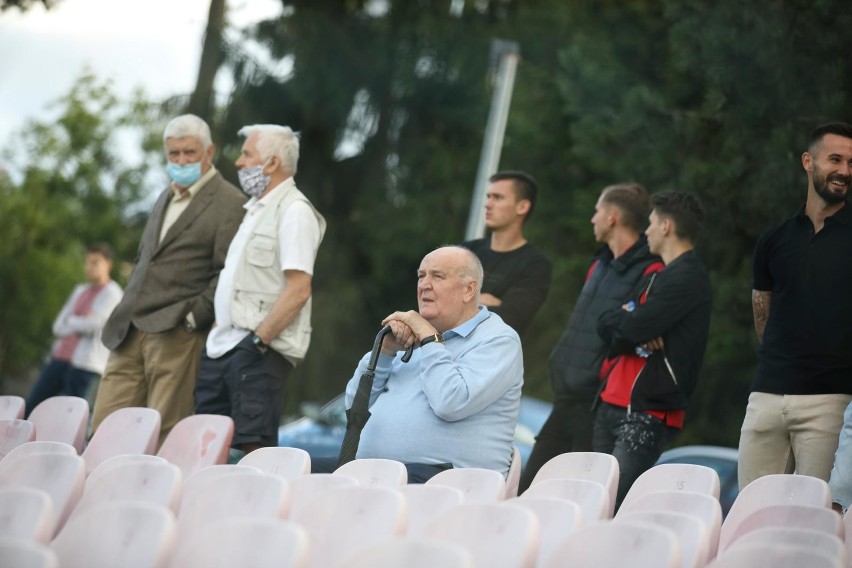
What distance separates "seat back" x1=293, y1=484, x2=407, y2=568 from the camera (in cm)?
370

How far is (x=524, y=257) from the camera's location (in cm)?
639

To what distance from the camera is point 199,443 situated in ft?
17.7

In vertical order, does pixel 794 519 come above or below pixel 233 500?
above

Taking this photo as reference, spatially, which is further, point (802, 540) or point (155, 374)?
point (155, 374)

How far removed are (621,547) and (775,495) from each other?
1242 millimetres

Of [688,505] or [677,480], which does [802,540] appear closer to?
[688,505]

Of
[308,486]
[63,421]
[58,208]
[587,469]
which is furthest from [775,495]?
[58,208]

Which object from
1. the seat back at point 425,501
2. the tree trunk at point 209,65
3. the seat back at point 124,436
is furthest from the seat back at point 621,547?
the tree trunk at point 209,65

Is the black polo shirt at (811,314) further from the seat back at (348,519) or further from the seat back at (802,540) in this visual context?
the seat back at (348,519)

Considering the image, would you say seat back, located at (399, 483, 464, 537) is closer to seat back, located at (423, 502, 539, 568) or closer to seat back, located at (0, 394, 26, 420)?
seat back, located at (423, 502, 539, 568)

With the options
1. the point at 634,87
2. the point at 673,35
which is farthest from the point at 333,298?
the point at 673,35

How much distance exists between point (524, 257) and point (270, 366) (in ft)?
4.17

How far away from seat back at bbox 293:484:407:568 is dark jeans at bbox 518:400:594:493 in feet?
8.01

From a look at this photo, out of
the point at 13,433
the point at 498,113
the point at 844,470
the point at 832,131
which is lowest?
the point at 13,433
